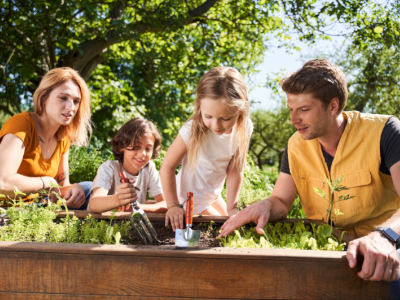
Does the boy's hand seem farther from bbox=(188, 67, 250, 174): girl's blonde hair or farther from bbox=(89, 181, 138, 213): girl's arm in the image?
bbox=(188, 67, 250, 174): girl's blonde hair

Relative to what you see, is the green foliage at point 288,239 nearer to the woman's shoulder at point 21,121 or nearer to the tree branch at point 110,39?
the woman's shoulder at point 21,121

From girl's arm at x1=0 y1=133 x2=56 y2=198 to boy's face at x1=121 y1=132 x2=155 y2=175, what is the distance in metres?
0.60

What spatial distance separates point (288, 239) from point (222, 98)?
0.79 meters

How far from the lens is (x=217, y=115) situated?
183cm

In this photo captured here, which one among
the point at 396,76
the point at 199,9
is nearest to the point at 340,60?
the point at 396,76

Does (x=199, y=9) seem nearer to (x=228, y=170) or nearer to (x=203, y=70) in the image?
(x=203, y=70)

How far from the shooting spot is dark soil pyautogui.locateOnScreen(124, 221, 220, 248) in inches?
64.2

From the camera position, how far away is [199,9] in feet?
18.9

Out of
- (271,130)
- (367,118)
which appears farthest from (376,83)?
(367,118)

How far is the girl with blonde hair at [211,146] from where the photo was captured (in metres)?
1.85

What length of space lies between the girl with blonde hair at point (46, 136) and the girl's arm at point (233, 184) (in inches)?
38.0

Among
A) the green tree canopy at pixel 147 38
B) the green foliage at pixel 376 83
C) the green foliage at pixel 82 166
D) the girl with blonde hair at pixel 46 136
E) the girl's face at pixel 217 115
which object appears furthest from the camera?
the green foliage at pixel 376 83

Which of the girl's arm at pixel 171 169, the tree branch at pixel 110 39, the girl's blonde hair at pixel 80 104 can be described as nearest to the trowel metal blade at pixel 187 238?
the girl's arm at pixel 171 169

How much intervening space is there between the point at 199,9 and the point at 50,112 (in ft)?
14.0
